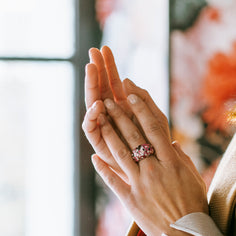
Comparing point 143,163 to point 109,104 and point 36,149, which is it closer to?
point 109,104

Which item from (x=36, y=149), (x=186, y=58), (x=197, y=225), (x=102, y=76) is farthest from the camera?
(x=36, y=149)

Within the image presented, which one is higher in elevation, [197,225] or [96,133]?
[96,133]

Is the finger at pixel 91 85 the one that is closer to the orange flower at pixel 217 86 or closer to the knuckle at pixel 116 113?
the knuckle at pixel 116 113

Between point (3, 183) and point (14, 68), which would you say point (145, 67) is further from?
point (3, 183)

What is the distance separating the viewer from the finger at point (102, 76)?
739 millimetres

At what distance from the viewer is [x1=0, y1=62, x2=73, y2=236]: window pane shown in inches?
76.9

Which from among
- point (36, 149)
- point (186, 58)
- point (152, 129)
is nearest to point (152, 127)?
point (152, 129)

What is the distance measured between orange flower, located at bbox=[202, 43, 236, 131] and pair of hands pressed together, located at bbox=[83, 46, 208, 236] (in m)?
1.18

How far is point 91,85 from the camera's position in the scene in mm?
699

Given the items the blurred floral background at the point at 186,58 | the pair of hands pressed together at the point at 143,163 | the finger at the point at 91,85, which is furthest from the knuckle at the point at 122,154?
the blurred floral background at the point at 186,58

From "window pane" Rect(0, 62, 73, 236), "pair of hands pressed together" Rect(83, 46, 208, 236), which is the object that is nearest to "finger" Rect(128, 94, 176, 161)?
"pair of hands pressed together" Rect(83, 46, 208, 236)

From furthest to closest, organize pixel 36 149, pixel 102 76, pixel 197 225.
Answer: pixel 36 149 < pixel 102 76 < pixel 197 225

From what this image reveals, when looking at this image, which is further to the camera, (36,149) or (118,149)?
(36,149)

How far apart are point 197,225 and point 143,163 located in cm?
13
